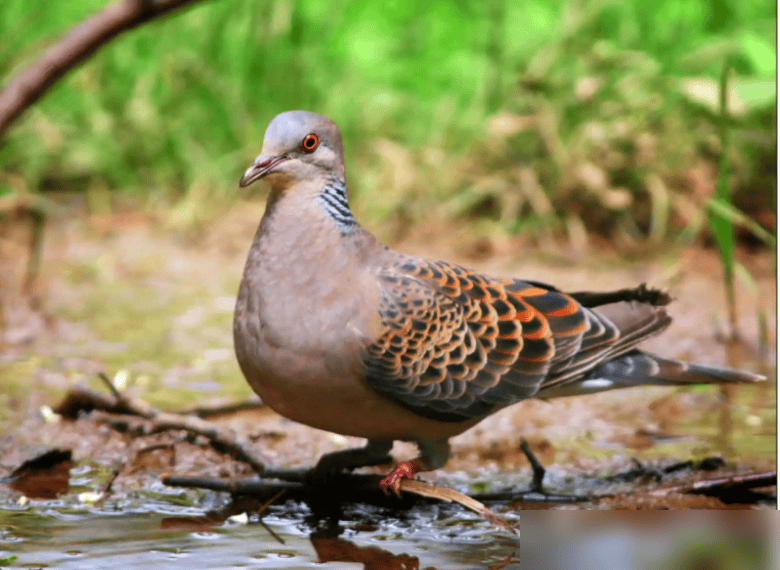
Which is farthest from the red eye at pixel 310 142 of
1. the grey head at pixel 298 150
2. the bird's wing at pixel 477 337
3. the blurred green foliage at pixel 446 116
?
the blurred green foliage at pixel 446 116

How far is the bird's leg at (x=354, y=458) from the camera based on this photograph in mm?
2898

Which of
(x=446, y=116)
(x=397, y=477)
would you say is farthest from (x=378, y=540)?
(x=446, y=116)

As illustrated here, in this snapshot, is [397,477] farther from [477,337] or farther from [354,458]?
[477,337]

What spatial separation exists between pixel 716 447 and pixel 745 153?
262 centimetres

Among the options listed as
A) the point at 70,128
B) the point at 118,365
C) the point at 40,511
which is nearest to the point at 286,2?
the point at 70,128

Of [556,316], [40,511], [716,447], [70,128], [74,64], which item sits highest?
[70,128]

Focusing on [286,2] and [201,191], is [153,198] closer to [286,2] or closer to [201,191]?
[201,191]

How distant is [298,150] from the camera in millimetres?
2617

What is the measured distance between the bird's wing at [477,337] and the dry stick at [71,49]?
946mm

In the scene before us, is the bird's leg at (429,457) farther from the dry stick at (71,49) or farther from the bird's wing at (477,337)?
the dry stick at (71,49)

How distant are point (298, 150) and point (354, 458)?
Result: 866mm

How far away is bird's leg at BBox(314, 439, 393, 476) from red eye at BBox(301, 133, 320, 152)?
2.67ft

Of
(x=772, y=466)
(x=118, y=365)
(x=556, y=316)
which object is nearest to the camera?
(x=556, y=316)

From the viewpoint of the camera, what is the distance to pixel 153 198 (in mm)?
6039
